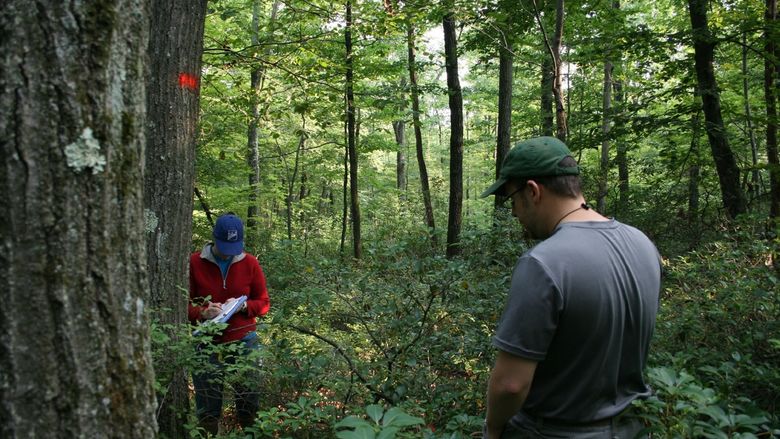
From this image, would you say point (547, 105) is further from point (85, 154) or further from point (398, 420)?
point (85, 154)

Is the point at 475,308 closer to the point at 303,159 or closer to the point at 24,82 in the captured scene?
the point at 24,82

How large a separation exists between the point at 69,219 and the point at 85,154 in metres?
0.16

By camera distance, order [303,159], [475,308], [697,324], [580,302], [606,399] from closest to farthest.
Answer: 1. [580,302]
2. [606,399]
3. [697,324]
4. [475,308]
5. [303,159]

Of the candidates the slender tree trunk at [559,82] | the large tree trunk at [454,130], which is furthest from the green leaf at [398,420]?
the large tree trunk at [454,130]

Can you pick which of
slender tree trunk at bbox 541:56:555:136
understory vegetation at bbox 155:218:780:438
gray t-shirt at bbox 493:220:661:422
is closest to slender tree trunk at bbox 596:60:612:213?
slender tree trunk at bbox 541:56:555:136

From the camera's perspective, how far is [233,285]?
14.2ft

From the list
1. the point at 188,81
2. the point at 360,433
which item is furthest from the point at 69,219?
the point at 188,81

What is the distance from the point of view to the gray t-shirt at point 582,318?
5.41ft

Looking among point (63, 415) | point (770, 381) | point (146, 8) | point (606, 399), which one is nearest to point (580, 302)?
point (606, 399)

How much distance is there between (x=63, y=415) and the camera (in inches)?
47.7

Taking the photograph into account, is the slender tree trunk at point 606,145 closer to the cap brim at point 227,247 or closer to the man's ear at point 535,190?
the cap brim at point 227,247

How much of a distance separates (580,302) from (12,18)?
1.75 meters

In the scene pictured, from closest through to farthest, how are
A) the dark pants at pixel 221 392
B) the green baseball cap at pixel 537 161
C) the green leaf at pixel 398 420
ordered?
the green leaf at pixel 398 420, the green baseball cap at pixel 537 161, the dark pants at pixel 221 392

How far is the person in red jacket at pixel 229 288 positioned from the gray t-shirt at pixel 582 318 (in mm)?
2882
